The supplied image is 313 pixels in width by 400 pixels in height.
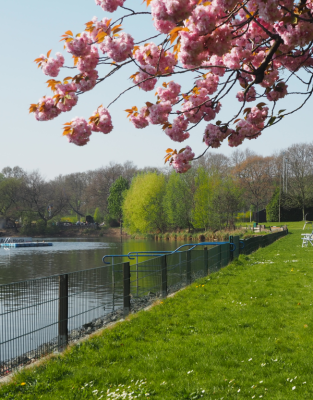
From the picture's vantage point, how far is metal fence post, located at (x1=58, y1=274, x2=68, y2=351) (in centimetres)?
646

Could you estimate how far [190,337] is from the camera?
6461mm

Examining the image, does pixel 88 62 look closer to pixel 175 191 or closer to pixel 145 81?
pixel 145 81

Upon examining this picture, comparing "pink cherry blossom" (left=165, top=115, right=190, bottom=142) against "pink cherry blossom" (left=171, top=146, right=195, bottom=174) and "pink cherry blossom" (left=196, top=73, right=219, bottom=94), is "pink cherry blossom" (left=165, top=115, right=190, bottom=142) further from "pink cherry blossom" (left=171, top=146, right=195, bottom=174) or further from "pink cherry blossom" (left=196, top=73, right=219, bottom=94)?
"pink cherry blossom" (left=196, top=73, right=219, bottom=94)

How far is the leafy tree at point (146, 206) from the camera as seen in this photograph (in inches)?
2349

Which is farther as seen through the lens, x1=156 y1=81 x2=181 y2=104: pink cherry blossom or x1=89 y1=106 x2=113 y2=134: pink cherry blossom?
x1=156 y1=81 x2=181 y2=104: pink cherry blossom

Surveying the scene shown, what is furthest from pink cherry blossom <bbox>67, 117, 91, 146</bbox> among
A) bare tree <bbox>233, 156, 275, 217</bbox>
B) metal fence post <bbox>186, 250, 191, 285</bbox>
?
bare tree <bbox>233, 156, 275, 217</bbox>

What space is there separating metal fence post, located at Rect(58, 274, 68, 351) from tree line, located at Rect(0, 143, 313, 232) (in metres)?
45.1

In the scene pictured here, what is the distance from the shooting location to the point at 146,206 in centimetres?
6044

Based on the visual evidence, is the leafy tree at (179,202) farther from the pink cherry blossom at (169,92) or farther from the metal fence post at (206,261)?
the pink cherry blossom at (169,92)

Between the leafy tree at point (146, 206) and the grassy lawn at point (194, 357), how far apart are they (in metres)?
50.5

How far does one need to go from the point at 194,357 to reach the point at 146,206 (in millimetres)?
54956

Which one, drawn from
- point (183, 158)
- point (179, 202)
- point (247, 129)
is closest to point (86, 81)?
point (183, 158)

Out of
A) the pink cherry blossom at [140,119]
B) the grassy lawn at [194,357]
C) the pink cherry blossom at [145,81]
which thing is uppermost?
the pink cherry blossom at [145,81]

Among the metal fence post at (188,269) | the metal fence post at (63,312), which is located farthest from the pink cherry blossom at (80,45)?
the metal fence post at (188,269)
